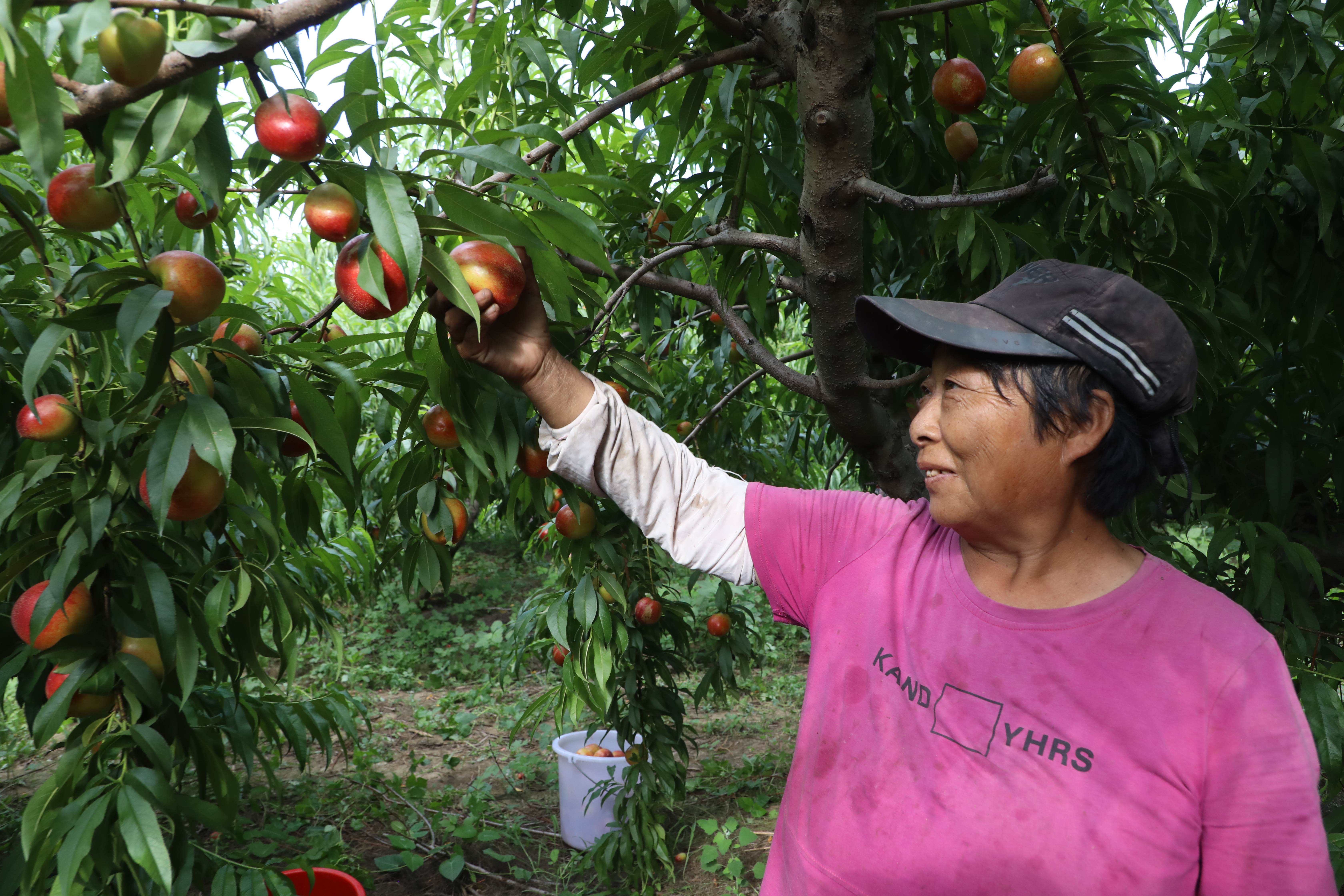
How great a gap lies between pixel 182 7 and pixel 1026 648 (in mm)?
1036

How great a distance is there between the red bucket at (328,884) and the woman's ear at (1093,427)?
2.25 meters

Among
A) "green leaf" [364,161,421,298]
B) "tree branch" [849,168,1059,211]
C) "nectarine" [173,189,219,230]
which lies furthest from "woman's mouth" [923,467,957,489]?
"nectarine" [173,189,219,230]

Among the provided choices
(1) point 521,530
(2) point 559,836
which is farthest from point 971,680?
(2) point 559,836

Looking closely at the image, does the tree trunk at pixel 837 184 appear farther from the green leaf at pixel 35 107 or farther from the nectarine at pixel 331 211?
the green leaf at pixel 35 107

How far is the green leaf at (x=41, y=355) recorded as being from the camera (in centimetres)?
81

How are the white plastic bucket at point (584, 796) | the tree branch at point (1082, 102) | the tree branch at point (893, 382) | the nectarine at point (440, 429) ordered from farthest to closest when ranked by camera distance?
the white plastic bucket at point (584, 796)
the tree branch at point (893, 382)
the tree branch at point (1082, 102)
the nectarine at point (440, 429)

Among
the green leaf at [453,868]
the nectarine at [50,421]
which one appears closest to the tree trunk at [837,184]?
the nectarine at [50,421]

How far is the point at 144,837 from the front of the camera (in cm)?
97

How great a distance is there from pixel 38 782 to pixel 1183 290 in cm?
481

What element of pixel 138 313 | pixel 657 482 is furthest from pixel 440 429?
pixel 138 313

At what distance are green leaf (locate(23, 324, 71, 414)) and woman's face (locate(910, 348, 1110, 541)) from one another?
958 millimetres

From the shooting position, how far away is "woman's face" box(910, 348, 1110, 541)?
1.02m

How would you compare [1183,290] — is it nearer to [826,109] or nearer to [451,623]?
[826,109]

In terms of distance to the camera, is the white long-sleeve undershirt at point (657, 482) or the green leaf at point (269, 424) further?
the white long-sleeve undershirt at point (657, 482)
